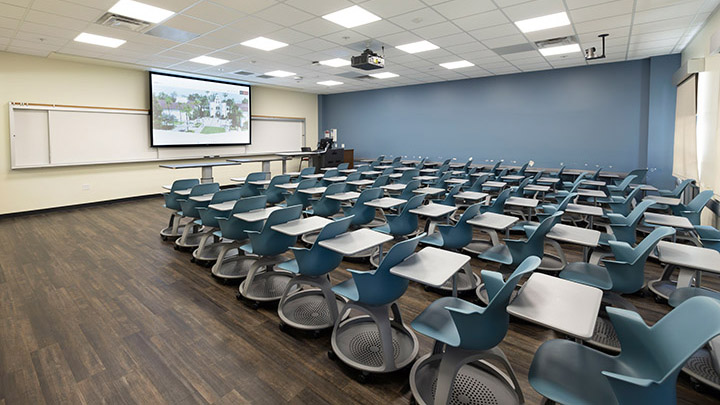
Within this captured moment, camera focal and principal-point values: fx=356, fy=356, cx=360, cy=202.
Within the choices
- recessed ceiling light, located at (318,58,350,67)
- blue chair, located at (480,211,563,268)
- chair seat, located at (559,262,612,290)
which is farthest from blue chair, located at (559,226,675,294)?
recessed ceiling light, located at (318,58,350,67)

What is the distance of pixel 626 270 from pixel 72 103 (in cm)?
1048

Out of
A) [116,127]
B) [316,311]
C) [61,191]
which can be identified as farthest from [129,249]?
[116,127]

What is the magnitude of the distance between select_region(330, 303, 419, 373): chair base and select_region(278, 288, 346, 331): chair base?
0.71ft

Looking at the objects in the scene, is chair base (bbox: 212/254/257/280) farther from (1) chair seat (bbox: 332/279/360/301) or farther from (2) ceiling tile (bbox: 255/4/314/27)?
(2) ceiling tile (bbox: 255/4/314/27)

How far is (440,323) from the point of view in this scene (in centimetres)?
220

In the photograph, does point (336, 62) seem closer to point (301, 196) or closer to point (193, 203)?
point (301, 196)

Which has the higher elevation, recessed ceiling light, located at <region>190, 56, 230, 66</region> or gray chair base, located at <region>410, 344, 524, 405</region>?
recessed ceiling light, located at <region>190, 56, 230, 66</region>

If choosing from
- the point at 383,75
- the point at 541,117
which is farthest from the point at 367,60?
the point at 541,117

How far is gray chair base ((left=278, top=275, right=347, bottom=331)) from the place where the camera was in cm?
311

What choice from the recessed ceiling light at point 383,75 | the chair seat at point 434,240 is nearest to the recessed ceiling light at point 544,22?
the chair seat at point 434,240

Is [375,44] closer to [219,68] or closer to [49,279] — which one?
Result: [219,68]

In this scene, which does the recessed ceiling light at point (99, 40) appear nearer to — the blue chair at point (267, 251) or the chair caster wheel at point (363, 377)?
the blue chair at point (267, 251)

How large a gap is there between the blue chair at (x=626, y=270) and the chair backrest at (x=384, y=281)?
1.58 m

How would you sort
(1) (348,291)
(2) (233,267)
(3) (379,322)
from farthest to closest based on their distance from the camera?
(2) (233,267)
(1) (348,291)
(3) (379,322)
